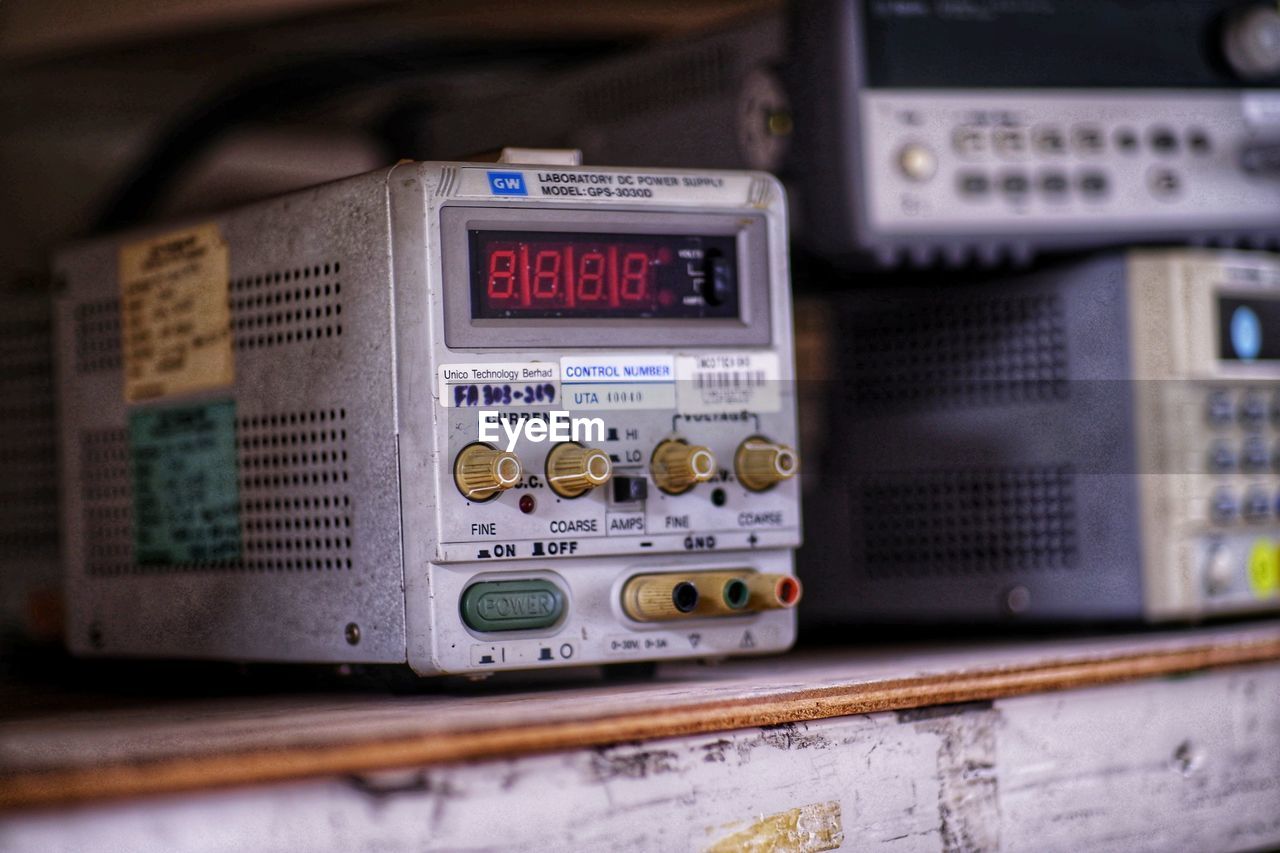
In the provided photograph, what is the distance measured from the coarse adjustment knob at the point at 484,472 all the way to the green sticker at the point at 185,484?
0.75 ft

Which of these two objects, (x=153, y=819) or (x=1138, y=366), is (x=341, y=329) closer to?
(x=153, y=819)

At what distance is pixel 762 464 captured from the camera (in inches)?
38.9

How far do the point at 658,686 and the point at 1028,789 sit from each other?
23 cm

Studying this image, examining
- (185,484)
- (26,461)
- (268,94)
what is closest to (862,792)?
(185,484)

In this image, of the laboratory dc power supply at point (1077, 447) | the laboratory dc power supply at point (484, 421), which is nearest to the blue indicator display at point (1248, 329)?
the laboratory dc power supply at point (1077, 447)

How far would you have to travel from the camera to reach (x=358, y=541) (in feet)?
3.08

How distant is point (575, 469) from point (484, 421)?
0.06 metres

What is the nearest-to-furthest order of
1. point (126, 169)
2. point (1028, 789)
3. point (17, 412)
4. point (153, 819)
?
point (153, 819) → point (1028, 789) → point (17, 412) → point (126, 169)

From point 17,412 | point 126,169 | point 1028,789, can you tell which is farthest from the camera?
point 126,169

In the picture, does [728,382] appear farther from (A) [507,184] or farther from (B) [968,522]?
(B) [968,522]

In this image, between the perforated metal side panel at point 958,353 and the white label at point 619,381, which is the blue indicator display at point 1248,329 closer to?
the perforated metal side panel at point 958,353

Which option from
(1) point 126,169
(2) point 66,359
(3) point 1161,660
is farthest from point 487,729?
(1) point 126,169

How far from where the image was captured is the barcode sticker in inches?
38.9

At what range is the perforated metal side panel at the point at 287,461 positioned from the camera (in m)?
0.93
